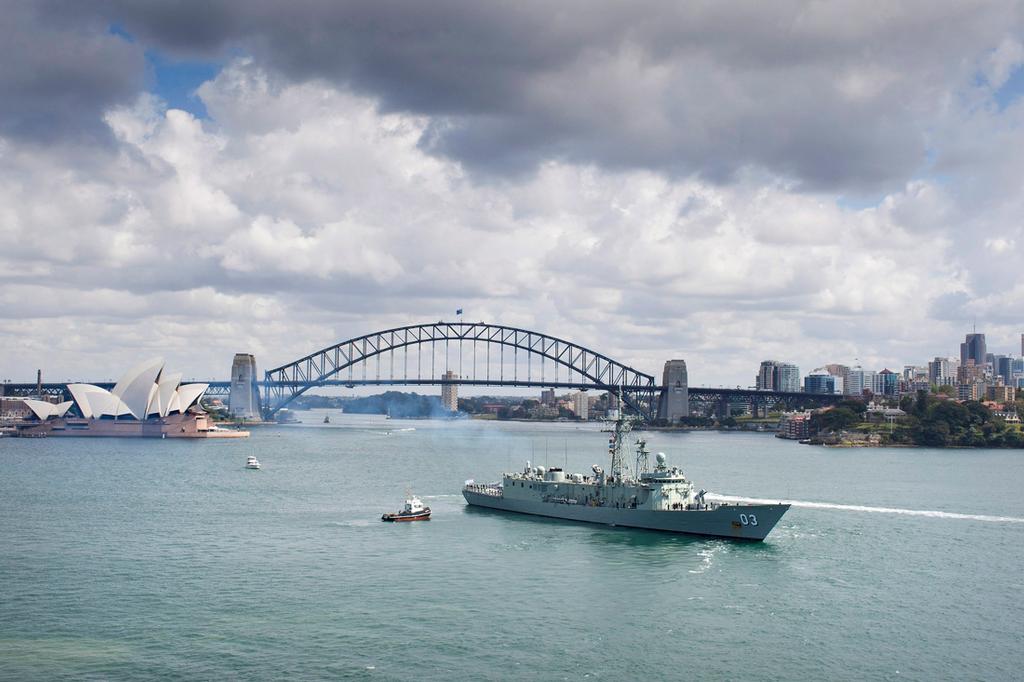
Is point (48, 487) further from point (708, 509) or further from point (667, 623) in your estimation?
point (667, 623)

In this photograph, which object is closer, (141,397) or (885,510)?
(885,510)

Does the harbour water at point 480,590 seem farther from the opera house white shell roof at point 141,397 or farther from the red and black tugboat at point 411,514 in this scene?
the opera house white shell roof at point 141,397

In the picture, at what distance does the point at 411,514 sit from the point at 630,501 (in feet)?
41.0

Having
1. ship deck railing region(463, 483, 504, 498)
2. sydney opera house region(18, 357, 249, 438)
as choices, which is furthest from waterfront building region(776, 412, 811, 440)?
ship deck railing region(463, 483, 504, 498)

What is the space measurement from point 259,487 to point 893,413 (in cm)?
13431

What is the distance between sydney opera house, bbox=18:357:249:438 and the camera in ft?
488

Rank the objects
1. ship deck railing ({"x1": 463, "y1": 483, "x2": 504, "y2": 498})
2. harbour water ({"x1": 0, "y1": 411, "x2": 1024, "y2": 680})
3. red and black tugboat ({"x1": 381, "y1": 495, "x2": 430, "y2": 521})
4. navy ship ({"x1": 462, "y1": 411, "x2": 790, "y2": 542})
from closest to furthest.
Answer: harbour water ({"x1": 0, "y1": 411, "x2": 1024, "y2": 680})
navy ship ({"x1": 462, "y1": 411, "x2": 790, "y2": 542})
red and black tugboat ({"x1": 381, "y1": 495, "x2": 430, "y2": 521})
ship deck railing ({"x1": 463, "y1": 483, "x2": 504, "y2": 498})

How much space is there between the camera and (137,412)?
491ft

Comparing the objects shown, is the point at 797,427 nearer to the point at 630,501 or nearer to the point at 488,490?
the point at 488,490

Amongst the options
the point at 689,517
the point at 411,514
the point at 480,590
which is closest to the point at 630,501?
the point at 689,517

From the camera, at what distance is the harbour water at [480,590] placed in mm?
30391

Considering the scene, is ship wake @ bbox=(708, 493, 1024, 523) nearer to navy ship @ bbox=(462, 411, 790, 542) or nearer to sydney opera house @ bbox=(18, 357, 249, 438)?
navy ship @ bbox=(462, 411, 790, 542)

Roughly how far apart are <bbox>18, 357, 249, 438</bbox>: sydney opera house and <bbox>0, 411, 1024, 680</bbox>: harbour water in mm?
77675

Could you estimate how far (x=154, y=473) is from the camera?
86.5 metres
